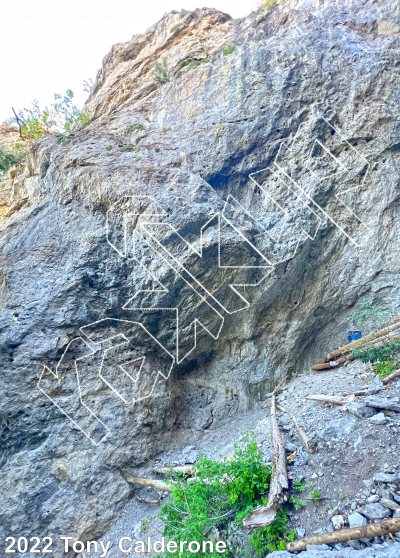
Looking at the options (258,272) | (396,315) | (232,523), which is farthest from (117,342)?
(396,315)

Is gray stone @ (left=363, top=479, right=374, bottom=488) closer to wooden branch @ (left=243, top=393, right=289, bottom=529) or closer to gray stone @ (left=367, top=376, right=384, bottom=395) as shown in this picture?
wooden branch @ (left=243, top=393, right=289, bottom=529)

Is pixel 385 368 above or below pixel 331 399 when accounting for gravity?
below

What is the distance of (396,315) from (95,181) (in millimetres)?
7970

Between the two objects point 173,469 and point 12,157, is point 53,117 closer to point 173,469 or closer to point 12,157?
point 12,157

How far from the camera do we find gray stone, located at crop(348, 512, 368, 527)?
2.60 meters

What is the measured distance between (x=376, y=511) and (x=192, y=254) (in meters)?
5.10

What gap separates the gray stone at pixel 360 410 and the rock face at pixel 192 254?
11.9ft

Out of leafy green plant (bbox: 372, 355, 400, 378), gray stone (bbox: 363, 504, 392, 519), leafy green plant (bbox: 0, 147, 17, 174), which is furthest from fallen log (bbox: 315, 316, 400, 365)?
leafy green plant (bbox: 0, 147, 17, 174)

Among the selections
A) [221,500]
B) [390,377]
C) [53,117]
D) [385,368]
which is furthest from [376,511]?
[53,117]

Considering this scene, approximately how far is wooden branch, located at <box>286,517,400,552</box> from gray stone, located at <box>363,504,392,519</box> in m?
0.16

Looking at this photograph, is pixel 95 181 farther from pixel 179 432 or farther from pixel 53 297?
pixel 179 432

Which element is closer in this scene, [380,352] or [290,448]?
[290,448]

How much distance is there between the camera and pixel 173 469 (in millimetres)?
5301

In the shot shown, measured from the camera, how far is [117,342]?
6.62m
